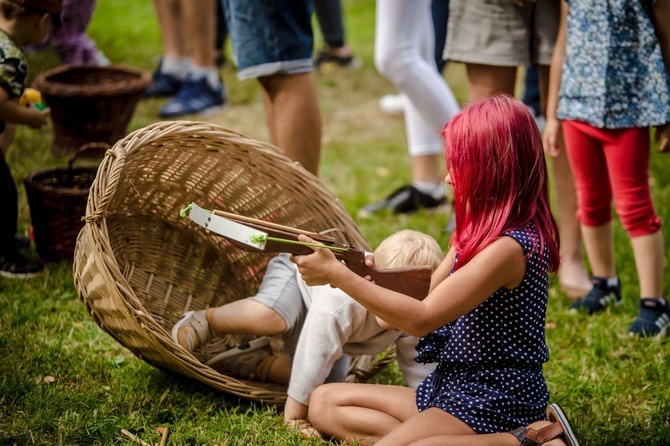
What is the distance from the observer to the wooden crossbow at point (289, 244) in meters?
1.84

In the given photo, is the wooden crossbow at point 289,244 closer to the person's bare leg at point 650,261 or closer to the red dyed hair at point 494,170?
the red dyed hair at point 494,170

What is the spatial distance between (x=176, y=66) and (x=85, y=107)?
1449 millimetres

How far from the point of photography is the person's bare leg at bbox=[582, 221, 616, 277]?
3.06 metres

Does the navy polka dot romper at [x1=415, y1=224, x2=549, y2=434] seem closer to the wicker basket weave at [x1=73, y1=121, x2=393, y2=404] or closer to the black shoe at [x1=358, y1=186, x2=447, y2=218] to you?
the wicker basket weave at [x1=73, y1=121, x2=393, y2=404]

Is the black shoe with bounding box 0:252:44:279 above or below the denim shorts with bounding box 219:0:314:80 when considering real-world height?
below

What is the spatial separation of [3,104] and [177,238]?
0.78m

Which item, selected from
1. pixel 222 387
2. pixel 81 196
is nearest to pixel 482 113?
pixel 222 387

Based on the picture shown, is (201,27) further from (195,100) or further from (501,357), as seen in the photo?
(501,357)

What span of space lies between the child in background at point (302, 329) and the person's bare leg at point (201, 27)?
292 cm

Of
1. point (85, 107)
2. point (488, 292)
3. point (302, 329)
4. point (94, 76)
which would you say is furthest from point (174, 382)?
point (94, 76)

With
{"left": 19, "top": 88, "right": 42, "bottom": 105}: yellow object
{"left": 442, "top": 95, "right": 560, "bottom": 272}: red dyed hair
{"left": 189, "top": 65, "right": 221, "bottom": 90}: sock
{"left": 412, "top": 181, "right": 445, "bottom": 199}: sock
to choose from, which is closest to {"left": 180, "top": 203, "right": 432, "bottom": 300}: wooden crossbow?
{"left": 442, "top": 95, "right": 560, "bottom": 272}: red dyed hair

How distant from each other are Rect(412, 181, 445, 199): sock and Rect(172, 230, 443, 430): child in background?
4.73 ft

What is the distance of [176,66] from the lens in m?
5.64

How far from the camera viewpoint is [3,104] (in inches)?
118
